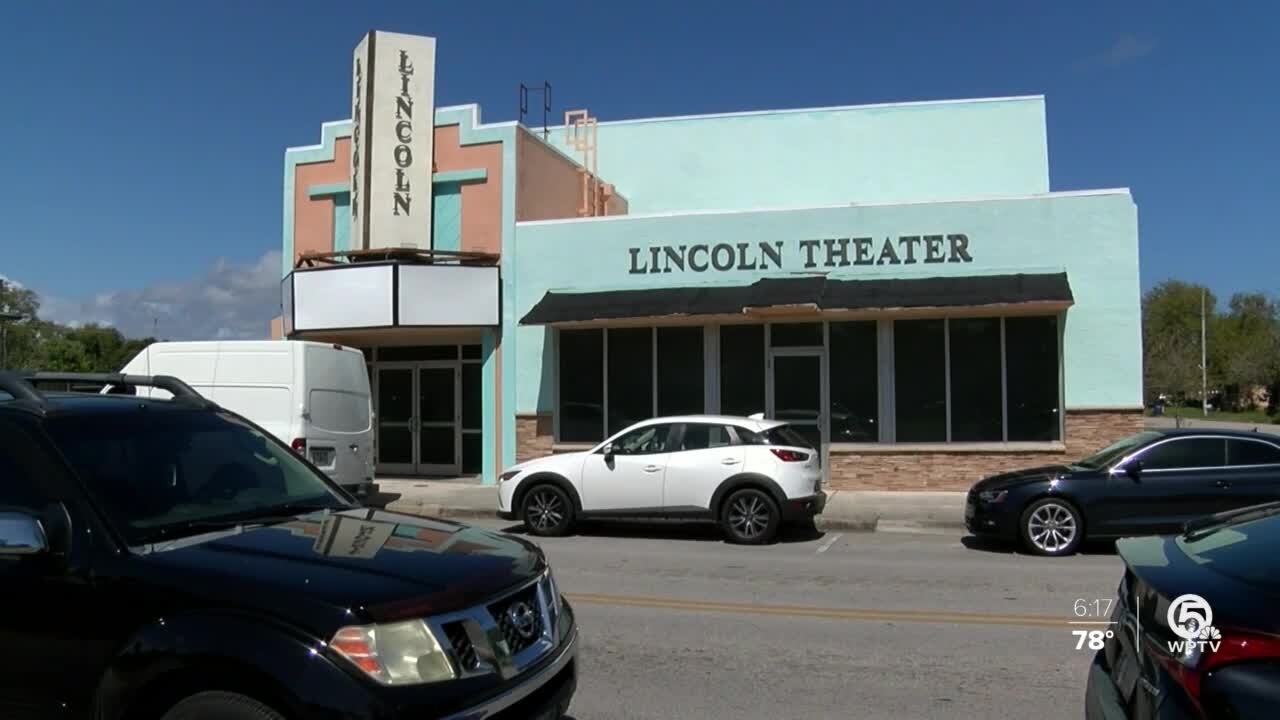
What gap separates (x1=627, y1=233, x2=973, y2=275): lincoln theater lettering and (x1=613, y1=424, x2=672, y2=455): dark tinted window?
5.93 m

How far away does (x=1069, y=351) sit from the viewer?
16469mm

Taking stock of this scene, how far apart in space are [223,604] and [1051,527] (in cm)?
1016

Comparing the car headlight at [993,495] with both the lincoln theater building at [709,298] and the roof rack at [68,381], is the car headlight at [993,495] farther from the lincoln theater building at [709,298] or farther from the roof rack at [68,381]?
the roof rack at [68,381]

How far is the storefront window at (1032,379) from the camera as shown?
16.5m

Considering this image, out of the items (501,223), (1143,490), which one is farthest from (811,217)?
(1143,490)

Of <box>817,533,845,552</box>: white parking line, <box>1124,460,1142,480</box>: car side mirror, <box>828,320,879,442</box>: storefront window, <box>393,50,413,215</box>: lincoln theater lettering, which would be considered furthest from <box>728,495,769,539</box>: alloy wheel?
<box>393,50,413,215</box>: lincoln theater lettering

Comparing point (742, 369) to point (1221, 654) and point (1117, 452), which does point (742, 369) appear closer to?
point (1117, 452)

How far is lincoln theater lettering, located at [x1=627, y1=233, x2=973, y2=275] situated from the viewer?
17.1 m

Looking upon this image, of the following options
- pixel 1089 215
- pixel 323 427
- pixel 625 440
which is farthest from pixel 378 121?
pixel 1089 215

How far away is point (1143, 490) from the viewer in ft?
36.1

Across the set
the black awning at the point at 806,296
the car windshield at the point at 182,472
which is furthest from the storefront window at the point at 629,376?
the car windshield at the point at 182,472

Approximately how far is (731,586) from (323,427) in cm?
721

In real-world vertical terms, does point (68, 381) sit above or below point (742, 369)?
below

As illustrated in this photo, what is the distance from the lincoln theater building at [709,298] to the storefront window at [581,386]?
40mm
